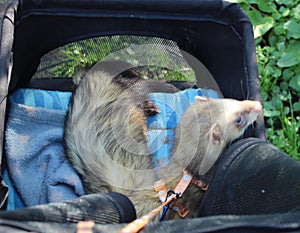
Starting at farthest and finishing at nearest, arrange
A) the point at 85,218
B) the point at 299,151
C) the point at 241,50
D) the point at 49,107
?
the point at 299,151
the point at 49,107
the point at 241,50
the point at 85,218

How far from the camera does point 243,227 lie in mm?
832

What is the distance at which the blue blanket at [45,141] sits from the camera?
1461mm

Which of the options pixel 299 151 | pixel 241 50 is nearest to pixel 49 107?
pixel 241 50

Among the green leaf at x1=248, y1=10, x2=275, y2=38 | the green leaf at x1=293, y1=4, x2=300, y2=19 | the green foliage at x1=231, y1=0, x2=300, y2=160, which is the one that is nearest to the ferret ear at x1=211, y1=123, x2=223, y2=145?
the green foliage at x1=231, y1=0, x2=300, y2=160

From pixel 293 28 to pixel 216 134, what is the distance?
66 cm

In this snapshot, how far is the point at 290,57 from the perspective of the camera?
1874mm

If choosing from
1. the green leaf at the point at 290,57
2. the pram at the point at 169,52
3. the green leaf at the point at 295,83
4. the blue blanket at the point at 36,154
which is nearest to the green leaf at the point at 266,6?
the green leaf at the point at 290,57

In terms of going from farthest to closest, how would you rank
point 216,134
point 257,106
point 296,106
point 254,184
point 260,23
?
point 260,23
point 296,106
point 216,134
point 257,106
point 254,184

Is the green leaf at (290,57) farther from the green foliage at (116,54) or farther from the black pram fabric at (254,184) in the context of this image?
the black pram fabric at (254,184)

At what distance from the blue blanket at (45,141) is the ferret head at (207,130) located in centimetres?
7

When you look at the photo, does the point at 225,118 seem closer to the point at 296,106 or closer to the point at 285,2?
the point at 296,106

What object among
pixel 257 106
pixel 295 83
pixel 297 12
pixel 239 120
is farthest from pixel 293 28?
pixel 257 106

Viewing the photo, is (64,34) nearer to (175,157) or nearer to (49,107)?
(49,107)

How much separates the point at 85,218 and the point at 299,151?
3.39 ft
